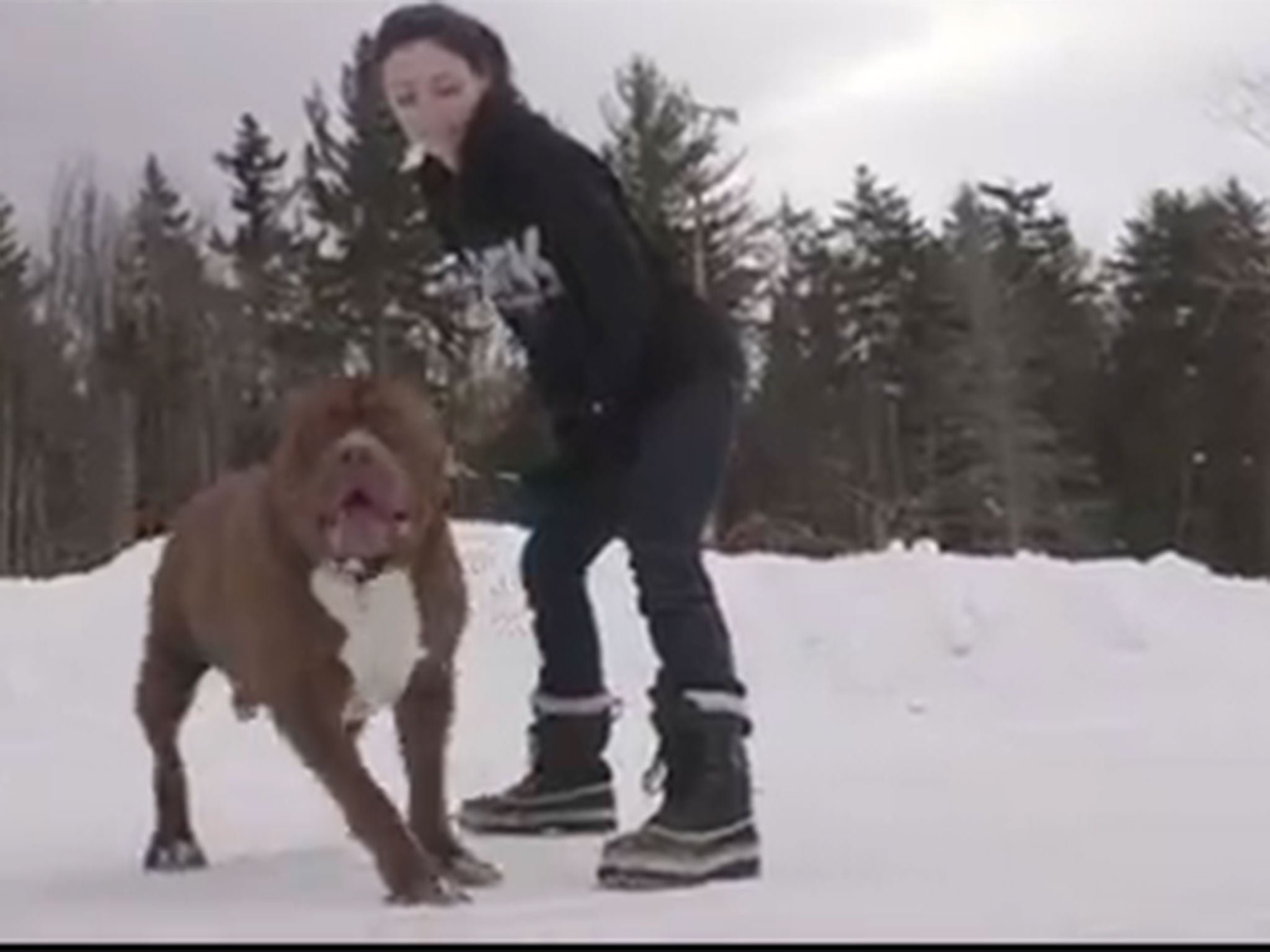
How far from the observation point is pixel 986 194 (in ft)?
172

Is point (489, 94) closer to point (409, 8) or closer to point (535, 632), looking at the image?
point (409, 8)

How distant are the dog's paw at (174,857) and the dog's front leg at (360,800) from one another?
25.2 inches

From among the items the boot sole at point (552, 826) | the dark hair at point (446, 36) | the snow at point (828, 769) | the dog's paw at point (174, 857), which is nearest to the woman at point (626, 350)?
the dark hair at point (446, 36)

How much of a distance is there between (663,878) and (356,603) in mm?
735

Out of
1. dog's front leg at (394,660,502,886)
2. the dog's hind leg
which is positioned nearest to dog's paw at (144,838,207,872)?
the dog's hind leg

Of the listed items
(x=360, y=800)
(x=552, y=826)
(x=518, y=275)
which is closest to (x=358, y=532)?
(x=360, y=800)

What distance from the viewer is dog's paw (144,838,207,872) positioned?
4637 millimetres

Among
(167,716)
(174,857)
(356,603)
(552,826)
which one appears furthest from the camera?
(552,826)

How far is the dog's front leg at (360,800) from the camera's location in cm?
388

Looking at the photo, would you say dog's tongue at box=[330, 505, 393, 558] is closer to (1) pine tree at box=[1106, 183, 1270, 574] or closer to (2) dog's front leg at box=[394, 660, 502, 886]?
(2) dog's front leg at box=[394, 660, 502, 886]

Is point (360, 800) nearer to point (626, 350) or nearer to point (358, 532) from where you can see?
point (358, 532)

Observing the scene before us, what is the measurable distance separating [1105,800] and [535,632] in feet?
4.56

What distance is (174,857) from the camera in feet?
15.4

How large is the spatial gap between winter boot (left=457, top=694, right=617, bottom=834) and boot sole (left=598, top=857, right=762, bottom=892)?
95cm
